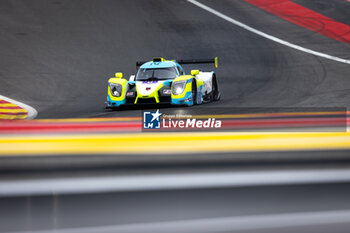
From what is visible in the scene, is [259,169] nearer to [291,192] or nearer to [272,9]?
[291,192]

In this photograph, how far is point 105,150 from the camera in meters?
1.93

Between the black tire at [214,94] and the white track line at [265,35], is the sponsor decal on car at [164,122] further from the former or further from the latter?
the white track line at [265,35]

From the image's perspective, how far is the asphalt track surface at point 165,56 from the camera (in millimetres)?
1907

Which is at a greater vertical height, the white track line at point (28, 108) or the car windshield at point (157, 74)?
the car windshield at point (157, 74)

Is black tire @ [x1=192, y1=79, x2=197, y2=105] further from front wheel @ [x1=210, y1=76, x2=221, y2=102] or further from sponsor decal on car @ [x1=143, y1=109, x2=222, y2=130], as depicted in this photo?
sponsor decal on car @ [x1=143, y1=109, x2=222, y2=130]

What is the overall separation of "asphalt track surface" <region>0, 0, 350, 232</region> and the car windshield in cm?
102

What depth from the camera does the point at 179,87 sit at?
916cm

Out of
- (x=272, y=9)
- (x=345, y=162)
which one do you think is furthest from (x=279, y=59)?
(x=345, y=162)

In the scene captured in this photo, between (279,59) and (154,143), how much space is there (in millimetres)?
13967

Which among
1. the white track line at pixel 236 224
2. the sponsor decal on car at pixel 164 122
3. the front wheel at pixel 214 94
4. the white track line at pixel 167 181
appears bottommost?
the white track line at pixel 236 224

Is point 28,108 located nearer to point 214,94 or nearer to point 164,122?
point 214,94

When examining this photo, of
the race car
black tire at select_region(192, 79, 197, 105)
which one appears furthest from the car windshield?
black tire at select_region(192, 79, 197, 105)

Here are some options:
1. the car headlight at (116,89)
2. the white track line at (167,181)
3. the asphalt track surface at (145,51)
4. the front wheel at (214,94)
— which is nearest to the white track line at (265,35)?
the asphalt track surface at (145,51)

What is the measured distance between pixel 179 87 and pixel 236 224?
23.9ft
